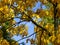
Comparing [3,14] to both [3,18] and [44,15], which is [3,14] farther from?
[44,15]

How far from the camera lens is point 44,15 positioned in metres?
9.16

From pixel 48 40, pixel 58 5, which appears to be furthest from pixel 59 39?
pixel 58 5

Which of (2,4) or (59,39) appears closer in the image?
(59,39)

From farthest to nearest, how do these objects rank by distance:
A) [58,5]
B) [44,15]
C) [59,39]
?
[44,15] → [58,5] → [59,39]

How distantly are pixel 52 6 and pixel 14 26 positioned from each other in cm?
136

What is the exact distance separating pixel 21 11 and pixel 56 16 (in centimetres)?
110

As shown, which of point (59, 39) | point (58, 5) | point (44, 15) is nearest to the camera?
point (59, 39)

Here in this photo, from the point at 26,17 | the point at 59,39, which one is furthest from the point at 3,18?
the point at 59,39

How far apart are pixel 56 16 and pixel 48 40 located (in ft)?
2.95

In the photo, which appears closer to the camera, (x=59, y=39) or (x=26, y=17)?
(x=59, y=39)

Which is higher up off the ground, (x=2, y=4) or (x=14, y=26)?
(x=2, y=4)

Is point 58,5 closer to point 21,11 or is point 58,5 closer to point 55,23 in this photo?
point 55,23

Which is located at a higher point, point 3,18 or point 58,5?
point 58,5

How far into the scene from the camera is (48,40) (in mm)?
8469
